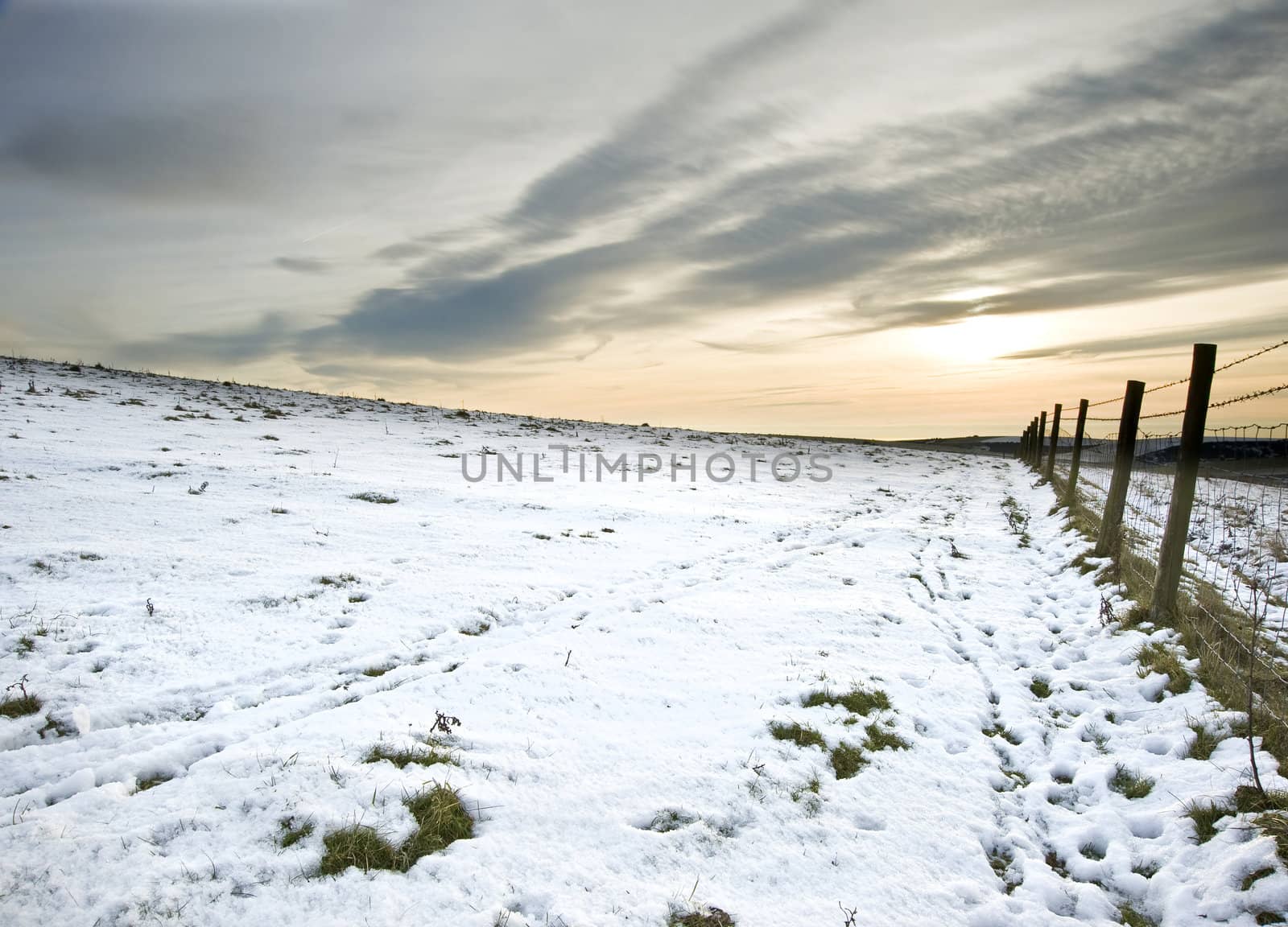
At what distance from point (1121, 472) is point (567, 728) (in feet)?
34.2

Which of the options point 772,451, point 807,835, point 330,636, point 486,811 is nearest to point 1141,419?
point 807,835

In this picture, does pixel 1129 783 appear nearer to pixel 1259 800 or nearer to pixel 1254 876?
pixel 1259 800

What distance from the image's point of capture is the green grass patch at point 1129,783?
4.51 metres

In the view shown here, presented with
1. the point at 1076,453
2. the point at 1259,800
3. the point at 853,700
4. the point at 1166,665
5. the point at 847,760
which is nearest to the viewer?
the point at 1259,800

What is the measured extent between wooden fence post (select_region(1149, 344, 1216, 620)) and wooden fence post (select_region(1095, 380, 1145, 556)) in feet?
10.5

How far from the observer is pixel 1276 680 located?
545 cm

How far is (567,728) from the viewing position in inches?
200

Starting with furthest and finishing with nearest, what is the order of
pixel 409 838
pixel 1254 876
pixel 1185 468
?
pixel 1185 468 < pixel 409 838 < pixel 1254 876

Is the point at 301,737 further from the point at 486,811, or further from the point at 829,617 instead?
the point at 829,617

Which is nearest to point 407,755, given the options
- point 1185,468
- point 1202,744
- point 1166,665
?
point 1202,744

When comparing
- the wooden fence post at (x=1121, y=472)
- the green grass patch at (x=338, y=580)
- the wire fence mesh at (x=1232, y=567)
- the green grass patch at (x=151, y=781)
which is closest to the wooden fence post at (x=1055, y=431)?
the wire fence mesh at (x=1232, y=567)

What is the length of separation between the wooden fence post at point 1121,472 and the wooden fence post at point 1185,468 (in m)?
3.20

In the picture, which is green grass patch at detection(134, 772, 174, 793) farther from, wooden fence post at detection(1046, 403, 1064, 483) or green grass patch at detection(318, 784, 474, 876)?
wooden fence post at detection(1046, 403, 1064, 483)

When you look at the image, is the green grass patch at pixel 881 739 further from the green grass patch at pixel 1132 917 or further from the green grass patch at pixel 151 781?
the green grass patch at pixel 151 781
